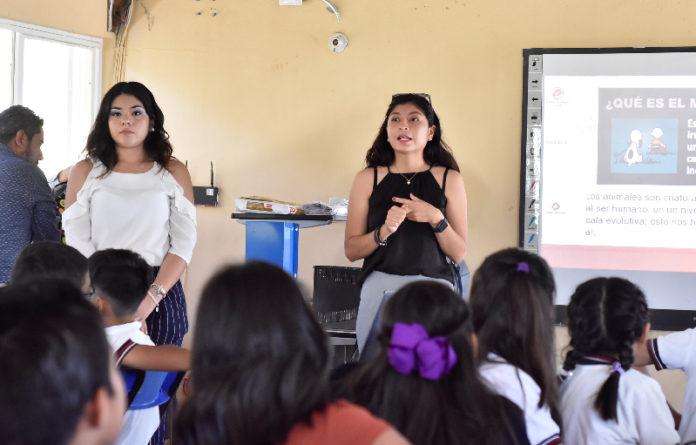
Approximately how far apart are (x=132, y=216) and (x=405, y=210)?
0.88 meters

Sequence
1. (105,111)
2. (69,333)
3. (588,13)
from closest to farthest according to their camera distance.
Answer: (69,333), (105,111), (588,13)

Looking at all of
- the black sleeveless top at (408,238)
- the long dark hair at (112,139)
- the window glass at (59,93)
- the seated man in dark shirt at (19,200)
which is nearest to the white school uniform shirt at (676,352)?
the black sleeveless top at (408,238)

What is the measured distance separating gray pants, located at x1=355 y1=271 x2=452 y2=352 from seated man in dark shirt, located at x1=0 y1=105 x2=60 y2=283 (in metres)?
1.42

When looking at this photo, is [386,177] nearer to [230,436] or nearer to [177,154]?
[230,436]

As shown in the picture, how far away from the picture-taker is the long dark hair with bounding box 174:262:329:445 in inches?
40.5

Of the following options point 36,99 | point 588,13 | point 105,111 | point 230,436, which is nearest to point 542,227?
point 588,13

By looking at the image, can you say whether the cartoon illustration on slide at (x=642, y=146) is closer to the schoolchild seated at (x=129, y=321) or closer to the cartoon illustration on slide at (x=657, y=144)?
the cartoon illustration on slide at (x=657, y=144)

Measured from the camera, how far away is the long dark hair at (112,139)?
97.9 inches

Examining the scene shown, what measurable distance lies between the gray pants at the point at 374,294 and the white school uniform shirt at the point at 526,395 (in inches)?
29.7

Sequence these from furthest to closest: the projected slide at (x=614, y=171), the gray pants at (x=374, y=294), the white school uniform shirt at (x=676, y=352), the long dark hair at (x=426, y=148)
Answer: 1. the projected slide at (x=614, y=171)
2. the long dark hair at (x=426, y=148)
3. the gray pants at (x=374, y=294)
4. the white school uniform shirt at (x=676, y=352)

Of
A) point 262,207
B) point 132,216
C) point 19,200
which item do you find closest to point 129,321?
point 132,216

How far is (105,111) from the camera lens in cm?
249

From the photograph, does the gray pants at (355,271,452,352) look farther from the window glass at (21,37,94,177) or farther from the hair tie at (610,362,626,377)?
the window glass at (21,37,94,177)

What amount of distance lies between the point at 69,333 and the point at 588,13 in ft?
11.9
